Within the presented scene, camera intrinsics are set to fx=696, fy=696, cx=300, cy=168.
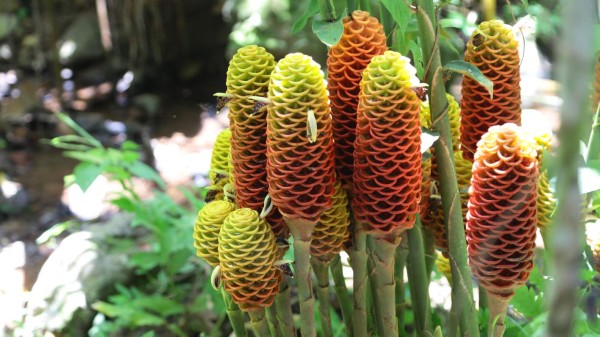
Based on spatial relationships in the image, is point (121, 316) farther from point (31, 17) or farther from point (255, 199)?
point (31, 17)

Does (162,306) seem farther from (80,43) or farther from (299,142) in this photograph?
(80,43)

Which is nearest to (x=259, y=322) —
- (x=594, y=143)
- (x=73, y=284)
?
(x=594, y=143)

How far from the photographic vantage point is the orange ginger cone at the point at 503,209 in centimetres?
91

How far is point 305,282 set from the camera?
3.59 feet

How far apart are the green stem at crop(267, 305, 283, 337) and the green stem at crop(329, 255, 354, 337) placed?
5.0 inches

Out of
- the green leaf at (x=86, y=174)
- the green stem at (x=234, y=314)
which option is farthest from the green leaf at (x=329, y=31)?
the green leaf at (x=86, y=174)

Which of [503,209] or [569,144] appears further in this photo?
[503,209]

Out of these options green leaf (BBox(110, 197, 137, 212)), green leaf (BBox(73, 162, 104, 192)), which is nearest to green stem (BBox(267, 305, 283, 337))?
green leaf (BBox(73, 162, 104, 192))

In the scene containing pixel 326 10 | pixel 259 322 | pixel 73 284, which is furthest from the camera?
pixel 73 284

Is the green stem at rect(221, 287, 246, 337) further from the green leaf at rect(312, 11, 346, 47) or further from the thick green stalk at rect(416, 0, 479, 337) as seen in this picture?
the green leaf at rect(312, 11, 346, 47)

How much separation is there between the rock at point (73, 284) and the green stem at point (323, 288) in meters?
1.02

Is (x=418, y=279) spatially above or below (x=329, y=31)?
below

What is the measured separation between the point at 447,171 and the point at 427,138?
101 mm

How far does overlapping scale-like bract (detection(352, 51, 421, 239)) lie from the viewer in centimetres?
90
